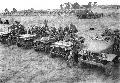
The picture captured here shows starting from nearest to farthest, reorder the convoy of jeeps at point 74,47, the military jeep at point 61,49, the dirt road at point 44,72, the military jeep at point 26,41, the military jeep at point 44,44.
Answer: the dirt road at point 44,72
the convoy of jeeps at point 74,47
the military jeep at point 61,49
the military jeep at point 44,44
the military jeep at point 26,41

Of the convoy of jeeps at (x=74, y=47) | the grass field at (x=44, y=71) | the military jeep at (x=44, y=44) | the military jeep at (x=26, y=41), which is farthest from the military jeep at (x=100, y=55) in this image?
the military jeep at (x=26, y=41)

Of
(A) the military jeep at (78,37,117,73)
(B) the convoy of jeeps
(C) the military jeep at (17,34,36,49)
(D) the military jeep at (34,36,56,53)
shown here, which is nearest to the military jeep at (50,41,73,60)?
(B) the convoy of jeeps

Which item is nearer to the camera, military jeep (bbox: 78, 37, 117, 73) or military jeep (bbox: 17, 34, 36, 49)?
military jeep (bbox: 78, 37, 117, 73)

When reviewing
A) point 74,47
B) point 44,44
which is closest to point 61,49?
point 74,47

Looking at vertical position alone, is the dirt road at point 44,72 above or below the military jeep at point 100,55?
below

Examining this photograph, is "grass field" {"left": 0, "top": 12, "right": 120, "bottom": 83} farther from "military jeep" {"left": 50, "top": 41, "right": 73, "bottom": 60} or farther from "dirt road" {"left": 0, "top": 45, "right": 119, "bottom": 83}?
"military jeep" {"left": 50, "top": 41, "right": 73, "bottom": 60}

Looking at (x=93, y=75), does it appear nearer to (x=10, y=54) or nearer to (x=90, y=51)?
(x=90, y=51)

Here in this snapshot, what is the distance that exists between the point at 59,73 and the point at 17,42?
7.11 meters

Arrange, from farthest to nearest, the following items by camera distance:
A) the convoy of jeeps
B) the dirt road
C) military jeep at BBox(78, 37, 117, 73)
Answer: the convoy of jeeps < military jeep at BBox(78, 37, 117, 73) < the dirt road

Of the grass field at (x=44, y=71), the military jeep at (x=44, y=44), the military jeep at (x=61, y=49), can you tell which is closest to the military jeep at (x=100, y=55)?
the grass field at (x=44, y=71)

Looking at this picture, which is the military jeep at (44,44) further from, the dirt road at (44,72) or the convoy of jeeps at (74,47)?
the dirt road at (44,72)

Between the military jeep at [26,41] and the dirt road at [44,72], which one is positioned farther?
the military jeep at [26,41]

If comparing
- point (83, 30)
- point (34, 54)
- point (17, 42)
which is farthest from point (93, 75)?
point (83, 30)

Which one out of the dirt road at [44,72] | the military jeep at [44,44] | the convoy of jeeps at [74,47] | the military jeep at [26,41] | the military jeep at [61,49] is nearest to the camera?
the dirt road at [44,72]
